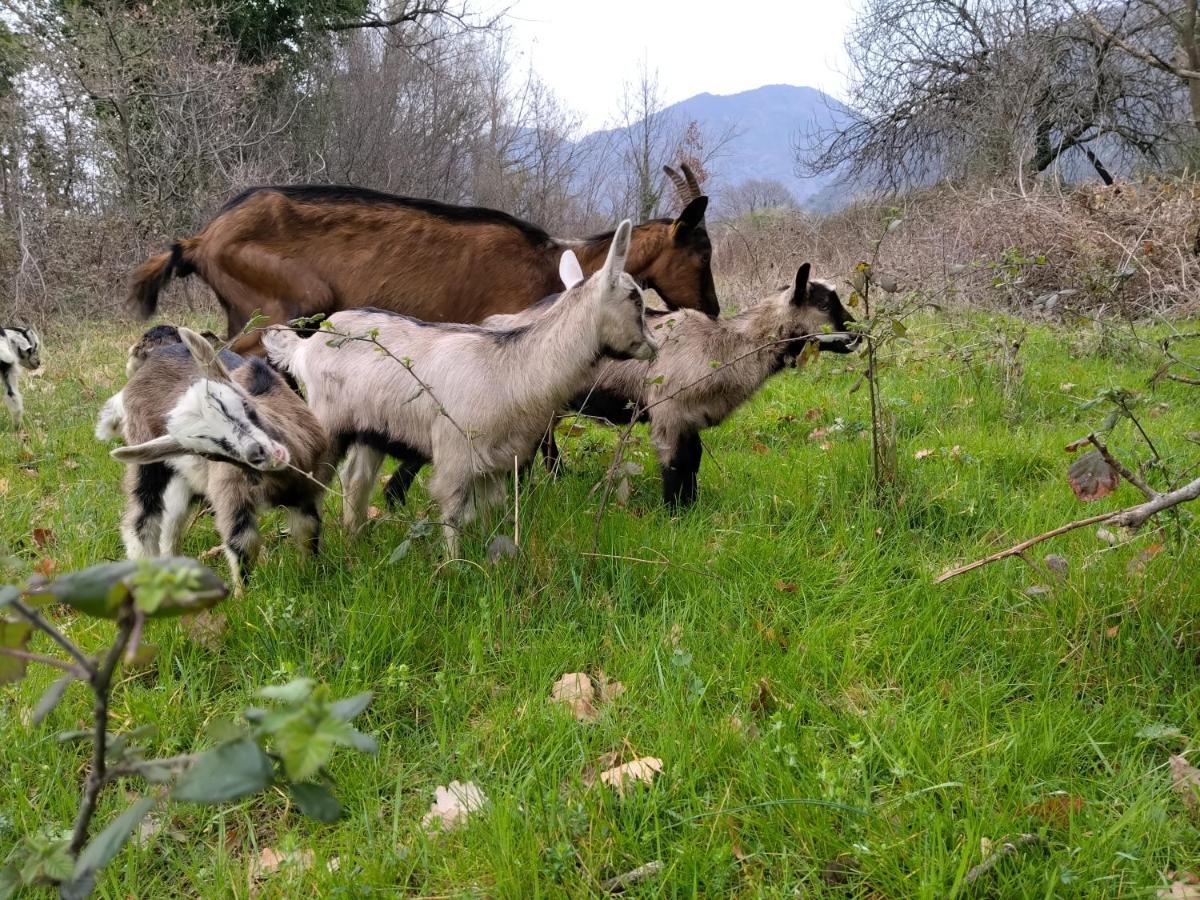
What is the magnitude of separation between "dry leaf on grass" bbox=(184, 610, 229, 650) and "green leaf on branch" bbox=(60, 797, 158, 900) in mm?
1961

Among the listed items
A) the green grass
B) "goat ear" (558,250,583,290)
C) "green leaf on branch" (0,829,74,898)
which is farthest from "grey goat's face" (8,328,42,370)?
"green leaf on branch" (0,829,74,898)

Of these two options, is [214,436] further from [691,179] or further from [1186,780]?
[691,179]

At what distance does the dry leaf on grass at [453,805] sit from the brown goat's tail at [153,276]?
4.13m

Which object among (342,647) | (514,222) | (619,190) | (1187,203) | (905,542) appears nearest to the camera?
(342,647)

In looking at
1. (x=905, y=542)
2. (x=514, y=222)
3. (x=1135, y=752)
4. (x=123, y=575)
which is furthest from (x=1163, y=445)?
(x=123, y=575)

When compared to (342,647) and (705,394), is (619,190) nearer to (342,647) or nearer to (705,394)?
(705,394)

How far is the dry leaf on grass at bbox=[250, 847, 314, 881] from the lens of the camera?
186 centimetres

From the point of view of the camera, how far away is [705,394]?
434cm

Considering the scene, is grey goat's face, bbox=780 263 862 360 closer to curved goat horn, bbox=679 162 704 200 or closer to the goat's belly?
curved goat horn, bbox=679 162 704 200

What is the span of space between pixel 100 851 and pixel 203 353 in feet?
9.15

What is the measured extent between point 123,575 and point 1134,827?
2151mm

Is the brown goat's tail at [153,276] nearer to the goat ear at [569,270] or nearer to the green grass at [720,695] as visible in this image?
the green grass at [720,695]

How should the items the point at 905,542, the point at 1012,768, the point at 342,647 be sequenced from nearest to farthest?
the point at 1012,768
the point at 342,647
the point at 905,542

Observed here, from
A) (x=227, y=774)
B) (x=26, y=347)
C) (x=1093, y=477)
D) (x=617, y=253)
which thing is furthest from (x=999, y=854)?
(x=26, y=347)
